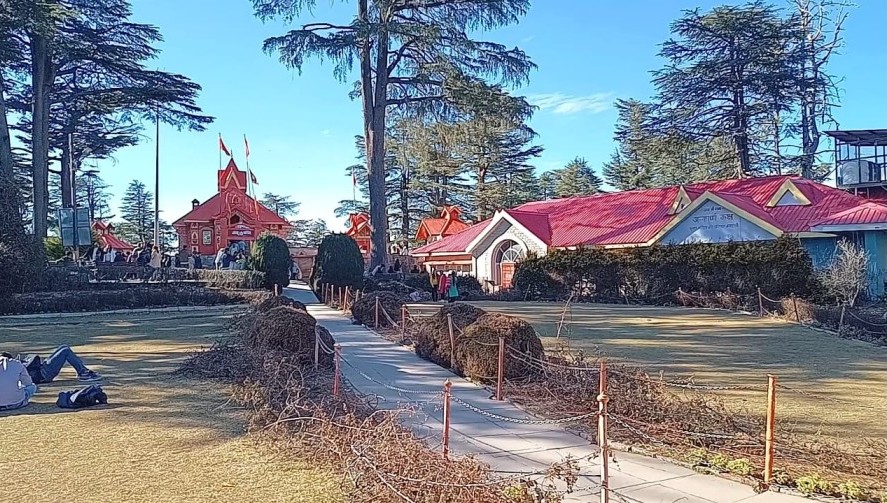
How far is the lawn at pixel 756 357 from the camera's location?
27.9 ft

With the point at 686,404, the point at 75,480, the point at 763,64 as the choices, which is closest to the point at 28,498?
the point at 75,480

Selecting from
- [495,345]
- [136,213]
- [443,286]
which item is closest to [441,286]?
[443,286]

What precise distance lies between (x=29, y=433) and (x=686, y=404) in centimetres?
724

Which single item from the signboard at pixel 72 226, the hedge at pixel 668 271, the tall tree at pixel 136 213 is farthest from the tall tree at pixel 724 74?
the tall tree at pixel 136 213

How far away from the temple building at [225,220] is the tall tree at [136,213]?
4609cm

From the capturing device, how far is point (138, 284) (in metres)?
27.7

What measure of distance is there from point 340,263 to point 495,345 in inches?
702

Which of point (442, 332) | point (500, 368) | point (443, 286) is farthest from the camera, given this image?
point (443, 286)

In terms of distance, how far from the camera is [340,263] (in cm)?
2706

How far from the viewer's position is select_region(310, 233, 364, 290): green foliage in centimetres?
2702

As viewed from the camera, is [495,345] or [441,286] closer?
[495,345]

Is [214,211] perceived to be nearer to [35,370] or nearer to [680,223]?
[680,223]

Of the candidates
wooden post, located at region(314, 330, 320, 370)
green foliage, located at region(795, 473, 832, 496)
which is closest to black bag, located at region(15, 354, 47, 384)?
wooden post, located at region(314, 330, 320, 370)

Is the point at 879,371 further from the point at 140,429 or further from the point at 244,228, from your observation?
the point at 244,228
